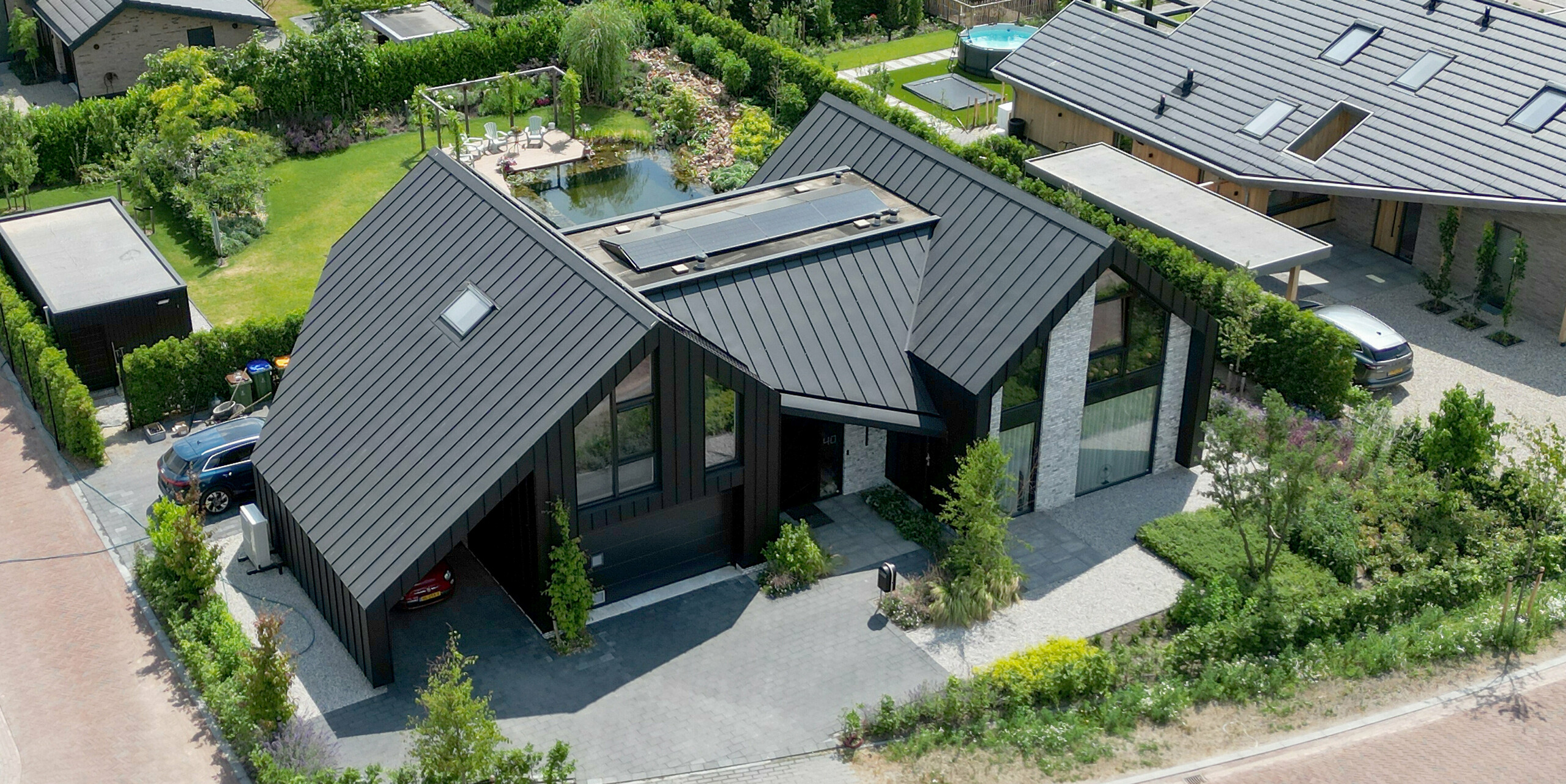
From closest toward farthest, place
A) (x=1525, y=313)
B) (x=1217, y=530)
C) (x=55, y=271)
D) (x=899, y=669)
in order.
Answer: (x=899, y=669), (x=1217, y=530), (x=55, y=271), (x=1525, y=313)

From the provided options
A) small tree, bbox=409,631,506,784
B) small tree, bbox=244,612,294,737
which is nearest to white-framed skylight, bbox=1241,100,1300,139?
small tree, bbox=409,631,506,784

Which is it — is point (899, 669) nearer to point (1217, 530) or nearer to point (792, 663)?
point (792, 663)

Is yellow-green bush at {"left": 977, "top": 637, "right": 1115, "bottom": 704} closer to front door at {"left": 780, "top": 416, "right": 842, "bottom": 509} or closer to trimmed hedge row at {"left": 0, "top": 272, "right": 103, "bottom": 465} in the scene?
front door at {"left": 780, "top": 416, "right": 842, "bottom": 509}

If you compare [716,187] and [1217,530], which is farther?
[716,187]

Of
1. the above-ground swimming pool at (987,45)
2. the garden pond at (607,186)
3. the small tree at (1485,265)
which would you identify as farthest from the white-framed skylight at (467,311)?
the above-ground swimming pool at (987,45)

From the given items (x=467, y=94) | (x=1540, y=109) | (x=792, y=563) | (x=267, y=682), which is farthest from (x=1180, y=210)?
(x=267, y=682)

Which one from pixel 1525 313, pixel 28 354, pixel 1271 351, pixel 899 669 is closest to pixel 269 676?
pixel 899 669

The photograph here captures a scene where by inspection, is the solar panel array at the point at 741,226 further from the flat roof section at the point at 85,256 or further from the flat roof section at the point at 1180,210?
the flat roof section at the point at 85,256

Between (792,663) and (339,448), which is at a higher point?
(339,448)
